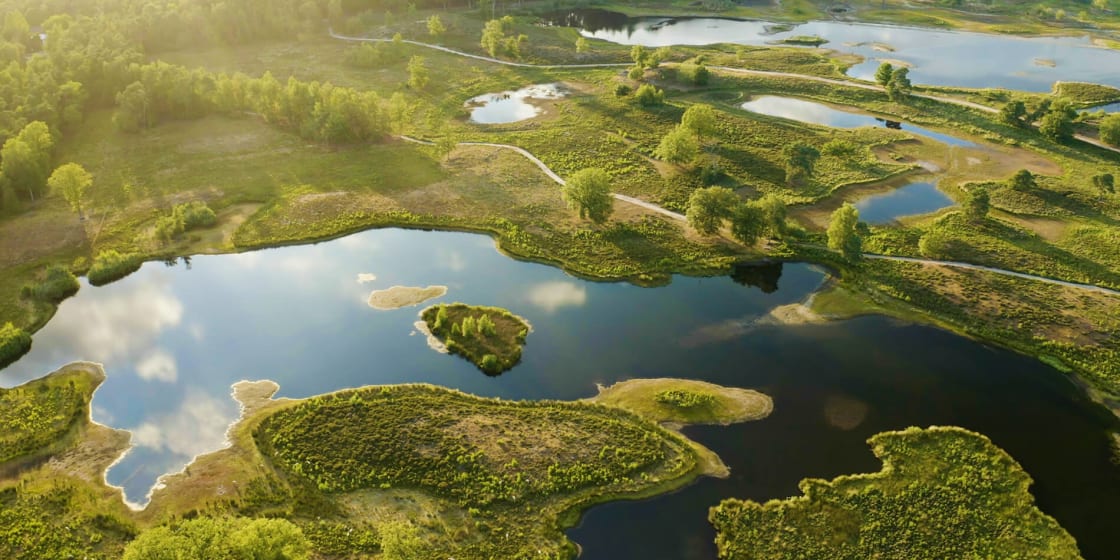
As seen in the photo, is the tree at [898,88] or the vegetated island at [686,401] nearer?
the vegetated island at [686,401]

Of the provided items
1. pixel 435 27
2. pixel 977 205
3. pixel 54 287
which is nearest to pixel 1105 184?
pixel 977 205

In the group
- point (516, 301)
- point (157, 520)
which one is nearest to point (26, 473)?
point (157, 520)

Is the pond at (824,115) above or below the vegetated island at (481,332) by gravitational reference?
above

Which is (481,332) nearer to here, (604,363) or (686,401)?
(604,363)

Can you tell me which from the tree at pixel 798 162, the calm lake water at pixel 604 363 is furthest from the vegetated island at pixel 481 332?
the tree at pixel 798 162

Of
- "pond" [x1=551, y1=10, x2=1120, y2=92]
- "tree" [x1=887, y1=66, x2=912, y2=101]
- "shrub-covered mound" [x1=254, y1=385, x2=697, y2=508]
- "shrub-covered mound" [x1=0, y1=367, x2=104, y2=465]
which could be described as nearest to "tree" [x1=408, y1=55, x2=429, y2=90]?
"pond" [x1=551, y1=10, x2=1120, y2=92]

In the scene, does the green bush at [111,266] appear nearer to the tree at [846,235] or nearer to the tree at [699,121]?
the tree at [699,121]

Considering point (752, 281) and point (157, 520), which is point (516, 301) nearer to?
point (752, 281)

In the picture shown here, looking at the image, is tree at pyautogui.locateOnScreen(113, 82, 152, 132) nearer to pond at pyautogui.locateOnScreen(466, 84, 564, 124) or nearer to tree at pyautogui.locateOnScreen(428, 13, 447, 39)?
pond at pyautogui.locateOnScreen(466, 84, 564, 124)
